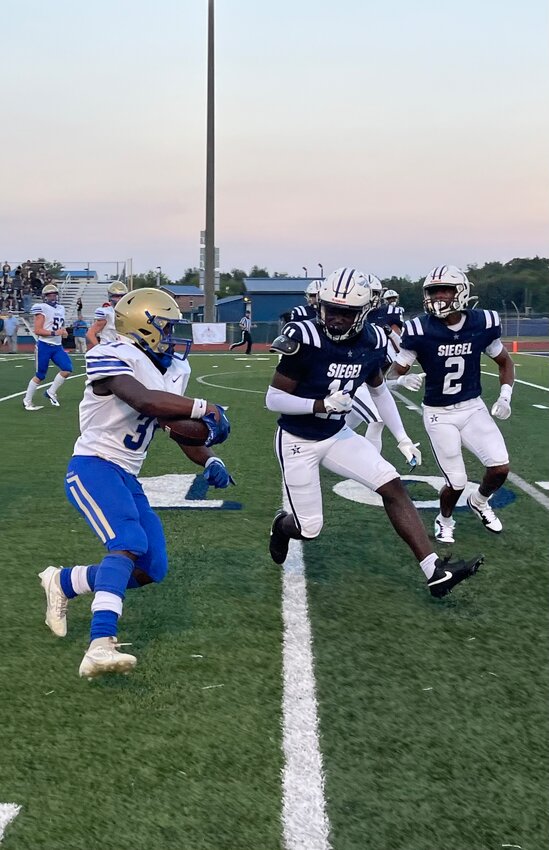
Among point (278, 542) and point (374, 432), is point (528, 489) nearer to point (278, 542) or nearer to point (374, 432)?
point (374, 432)

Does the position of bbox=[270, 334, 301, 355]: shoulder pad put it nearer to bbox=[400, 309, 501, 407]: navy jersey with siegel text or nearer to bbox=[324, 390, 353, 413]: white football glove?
bbox=[324, 390, 353, 413]: white football glove

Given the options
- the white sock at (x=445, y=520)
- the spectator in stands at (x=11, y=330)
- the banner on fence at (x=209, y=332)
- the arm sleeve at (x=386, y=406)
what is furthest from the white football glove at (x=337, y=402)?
the banner on fence at (x=209, y=332)

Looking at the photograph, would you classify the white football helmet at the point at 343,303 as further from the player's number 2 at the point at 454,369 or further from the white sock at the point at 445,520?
the white sock at the point at 445,520

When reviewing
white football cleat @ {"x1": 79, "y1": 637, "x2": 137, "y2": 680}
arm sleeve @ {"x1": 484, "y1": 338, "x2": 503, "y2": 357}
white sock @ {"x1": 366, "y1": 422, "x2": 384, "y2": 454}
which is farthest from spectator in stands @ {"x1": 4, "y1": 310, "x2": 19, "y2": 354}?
white football cleat @ {"x1": 79, "y1": 637, "x2": 137, "y2": 680}

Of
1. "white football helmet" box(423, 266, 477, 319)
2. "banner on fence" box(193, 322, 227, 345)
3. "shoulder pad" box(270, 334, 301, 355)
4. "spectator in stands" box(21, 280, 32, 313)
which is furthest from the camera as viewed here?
"spectator in stands" box(21, 280, 32, 313)

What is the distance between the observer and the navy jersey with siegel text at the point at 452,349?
577cm

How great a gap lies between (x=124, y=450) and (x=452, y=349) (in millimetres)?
2787

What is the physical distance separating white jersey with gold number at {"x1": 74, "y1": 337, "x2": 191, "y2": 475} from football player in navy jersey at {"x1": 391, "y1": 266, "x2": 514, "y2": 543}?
2.39 meters

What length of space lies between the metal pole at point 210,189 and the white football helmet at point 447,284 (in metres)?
30.1

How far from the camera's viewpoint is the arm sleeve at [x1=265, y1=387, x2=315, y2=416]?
4531 millimetres

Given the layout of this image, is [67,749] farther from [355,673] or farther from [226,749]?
[355,673]

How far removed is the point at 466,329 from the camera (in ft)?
19.0

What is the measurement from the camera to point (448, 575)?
4250mm

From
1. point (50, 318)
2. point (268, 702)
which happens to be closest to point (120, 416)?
point (268, 702)
